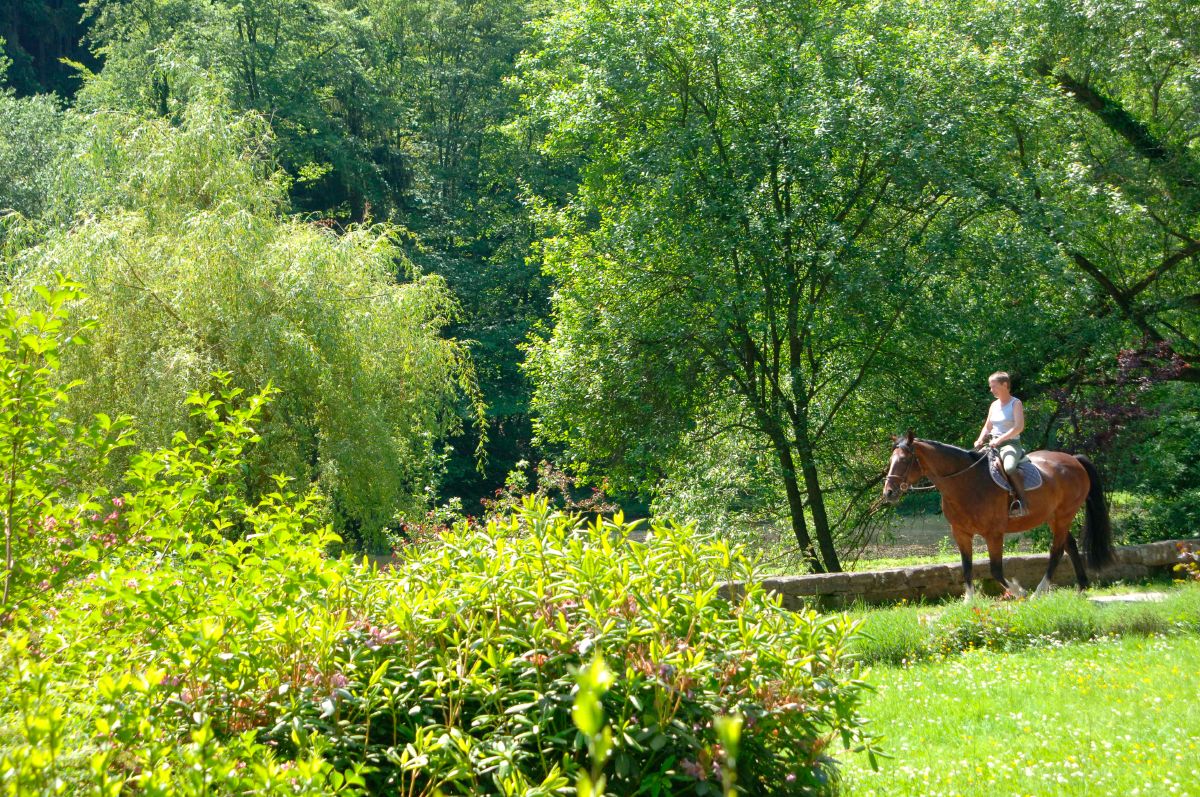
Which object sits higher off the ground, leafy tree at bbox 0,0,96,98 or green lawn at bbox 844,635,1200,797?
leafy tree at bbox 0,0,96,98

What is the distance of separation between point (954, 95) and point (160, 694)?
527 inches

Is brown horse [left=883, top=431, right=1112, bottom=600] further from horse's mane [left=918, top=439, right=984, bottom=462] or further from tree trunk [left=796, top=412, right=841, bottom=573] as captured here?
tree trunk [left=796, top=412, right=841, bottom=573]

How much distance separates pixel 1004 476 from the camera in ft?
36.2

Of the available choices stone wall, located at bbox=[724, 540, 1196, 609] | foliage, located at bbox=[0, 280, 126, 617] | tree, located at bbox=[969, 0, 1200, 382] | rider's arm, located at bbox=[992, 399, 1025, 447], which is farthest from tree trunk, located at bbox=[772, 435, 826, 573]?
foliage, located at bbox=[0, 280, 126, 617]

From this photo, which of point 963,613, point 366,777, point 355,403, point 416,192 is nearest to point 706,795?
point 366,777

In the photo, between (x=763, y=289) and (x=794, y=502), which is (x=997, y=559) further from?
(x=763, y=289)

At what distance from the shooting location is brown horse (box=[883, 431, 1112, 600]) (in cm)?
1084

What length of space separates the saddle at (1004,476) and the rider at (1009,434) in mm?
54

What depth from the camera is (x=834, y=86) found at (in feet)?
46.4

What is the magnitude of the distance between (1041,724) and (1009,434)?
5.02m

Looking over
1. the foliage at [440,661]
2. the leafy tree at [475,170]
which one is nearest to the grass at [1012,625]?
the foliage at [440,661]

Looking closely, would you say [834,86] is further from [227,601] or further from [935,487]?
[227,601]

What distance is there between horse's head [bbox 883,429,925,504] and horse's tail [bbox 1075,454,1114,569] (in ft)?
8.66

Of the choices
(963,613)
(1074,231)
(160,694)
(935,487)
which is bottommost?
(963,613)
